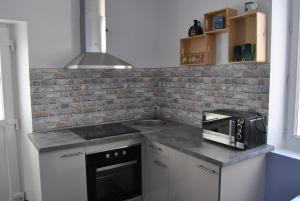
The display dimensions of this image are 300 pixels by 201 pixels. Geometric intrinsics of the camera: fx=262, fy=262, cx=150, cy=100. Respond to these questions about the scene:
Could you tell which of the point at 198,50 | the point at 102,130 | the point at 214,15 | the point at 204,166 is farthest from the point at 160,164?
the point at 214,15

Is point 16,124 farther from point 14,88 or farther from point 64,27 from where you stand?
point 64,27

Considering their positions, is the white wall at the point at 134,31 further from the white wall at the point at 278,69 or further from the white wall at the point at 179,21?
the white wall at the point at 278,69

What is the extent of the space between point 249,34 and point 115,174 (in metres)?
1.76

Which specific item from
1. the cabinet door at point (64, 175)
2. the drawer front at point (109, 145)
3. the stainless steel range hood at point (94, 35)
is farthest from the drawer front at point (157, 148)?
the stainless steel range hood at point (94, 35)

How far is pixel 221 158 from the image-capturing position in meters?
1.86

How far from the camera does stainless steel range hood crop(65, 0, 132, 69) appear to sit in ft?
8.54

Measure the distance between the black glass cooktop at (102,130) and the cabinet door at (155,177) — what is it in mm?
308

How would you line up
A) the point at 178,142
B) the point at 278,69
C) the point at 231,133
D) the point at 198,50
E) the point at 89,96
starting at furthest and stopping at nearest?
the point at 89,96, the point at 198,50, the point at 178,142, the point at 278,69, the point at 231,133

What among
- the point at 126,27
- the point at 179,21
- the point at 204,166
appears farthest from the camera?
the point at 126,27

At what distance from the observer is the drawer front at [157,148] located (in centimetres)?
232

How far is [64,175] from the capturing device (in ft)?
7.38

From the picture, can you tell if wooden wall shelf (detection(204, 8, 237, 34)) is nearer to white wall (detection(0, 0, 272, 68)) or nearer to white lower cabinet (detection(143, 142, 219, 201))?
white wall (detection(0, 0, 272, 68))

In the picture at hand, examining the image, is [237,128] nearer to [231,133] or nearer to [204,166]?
[231,133]

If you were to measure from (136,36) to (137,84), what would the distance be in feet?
1.89
